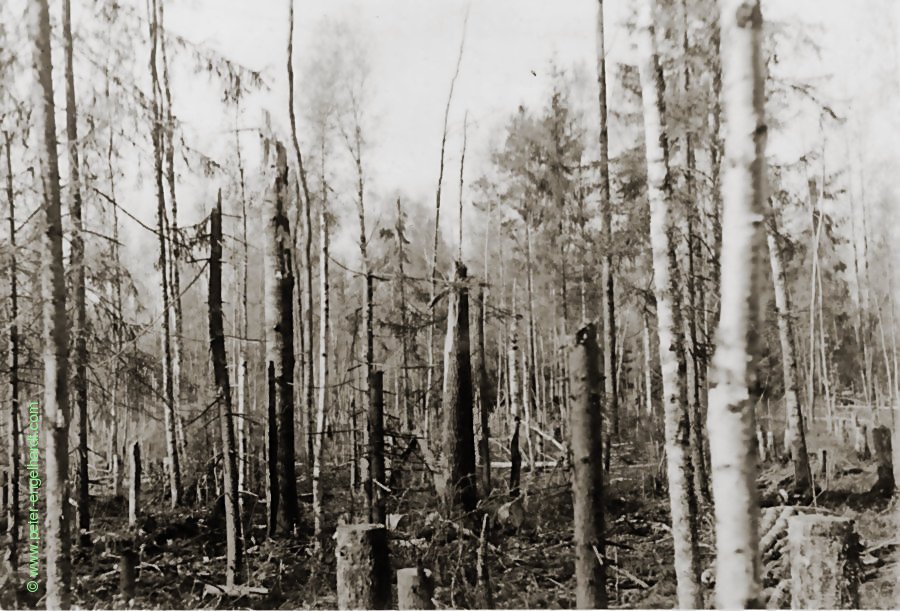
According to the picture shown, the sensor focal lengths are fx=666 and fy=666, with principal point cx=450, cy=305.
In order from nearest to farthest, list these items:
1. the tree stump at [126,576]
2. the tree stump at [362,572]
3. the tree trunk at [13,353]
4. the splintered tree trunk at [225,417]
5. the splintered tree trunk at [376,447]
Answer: the tree stump at [362,572] < the tree trunk at [13,353] < the tree stump at [126,576] < the splintered tree trunk at [225,417] < the splintered tree trunk at [376,447]

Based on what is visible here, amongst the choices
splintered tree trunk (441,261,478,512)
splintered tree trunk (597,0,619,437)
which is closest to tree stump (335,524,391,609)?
splintered tree trunk (441,261,478,512)

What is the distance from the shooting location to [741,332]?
349 cm

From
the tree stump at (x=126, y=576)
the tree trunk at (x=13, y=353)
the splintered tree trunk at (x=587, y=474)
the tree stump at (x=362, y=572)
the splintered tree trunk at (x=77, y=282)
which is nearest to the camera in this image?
the splintered tree trunk at (x=587, y=474)

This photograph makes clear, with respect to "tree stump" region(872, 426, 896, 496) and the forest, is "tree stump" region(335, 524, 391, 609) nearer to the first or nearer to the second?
the forest

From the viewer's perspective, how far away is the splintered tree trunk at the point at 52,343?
517 cm

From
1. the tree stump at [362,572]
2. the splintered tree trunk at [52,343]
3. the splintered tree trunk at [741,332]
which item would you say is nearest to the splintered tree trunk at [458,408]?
the tree stump at [362,572]

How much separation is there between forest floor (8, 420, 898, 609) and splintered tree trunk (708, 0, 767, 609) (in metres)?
2.09

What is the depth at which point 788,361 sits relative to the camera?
449 inches

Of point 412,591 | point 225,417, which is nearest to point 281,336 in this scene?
point 225,417

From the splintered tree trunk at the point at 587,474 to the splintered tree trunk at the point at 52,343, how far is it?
395 centimetres

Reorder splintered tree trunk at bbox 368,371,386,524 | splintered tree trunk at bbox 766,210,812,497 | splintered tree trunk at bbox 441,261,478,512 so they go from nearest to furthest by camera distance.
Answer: splintered tree trunk at bbox 368,371,386,524
splintered tree trunk at bbox 441,261,478,512
splintered tree trunk at bbox 766,210,812,497

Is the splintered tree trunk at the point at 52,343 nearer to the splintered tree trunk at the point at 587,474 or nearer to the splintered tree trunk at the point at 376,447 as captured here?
the splintered tree trunk at the point at 376,447

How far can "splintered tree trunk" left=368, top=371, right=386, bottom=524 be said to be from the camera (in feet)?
24.5

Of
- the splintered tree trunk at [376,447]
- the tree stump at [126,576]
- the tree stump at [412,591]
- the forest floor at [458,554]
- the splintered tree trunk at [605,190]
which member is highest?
the splintered tree trunk at [605,190]
